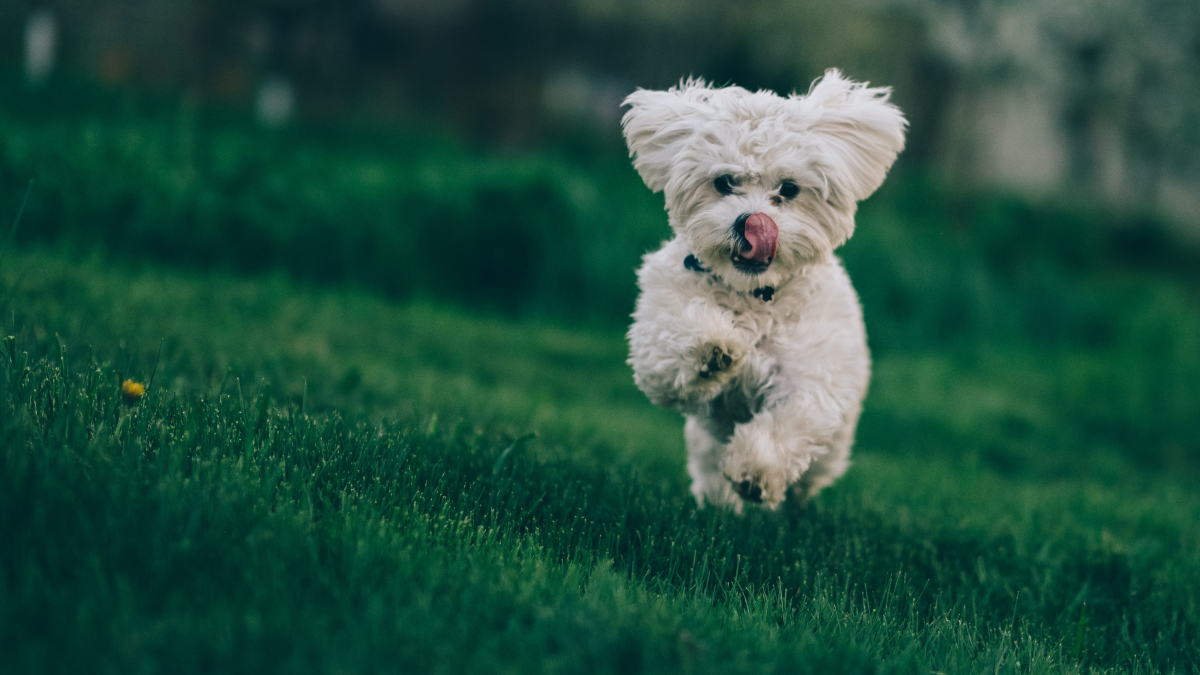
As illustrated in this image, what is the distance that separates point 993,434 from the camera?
7.54 m

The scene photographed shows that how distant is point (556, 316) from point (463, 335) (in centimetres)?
176

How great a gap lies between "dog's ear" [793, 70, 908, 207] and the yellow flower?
250 cm

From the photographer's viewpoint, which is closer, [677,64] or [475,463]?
[475,463]

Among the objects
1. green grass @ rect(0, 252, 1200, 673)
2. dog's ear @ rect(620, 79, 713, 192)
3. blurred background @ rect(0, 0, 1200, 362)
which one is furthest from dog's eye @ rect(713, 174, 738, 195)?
blurred background @ rect(0, 0, 1200, 362)

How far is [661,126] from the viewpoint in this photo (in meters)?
3.24

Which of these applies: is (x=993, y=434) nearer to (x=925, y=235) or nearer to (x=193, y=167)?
(x=925, y=235)

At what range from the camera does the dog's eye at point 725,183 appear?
10.0ft

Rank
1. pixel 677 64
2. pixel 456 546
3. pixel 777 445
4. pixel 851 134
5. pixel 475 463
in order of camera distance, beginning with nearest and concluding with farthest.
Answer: pixel 456 546 → pixel 777 445 → pixel 851 134 → pixel 475 463 → pixel 677 64

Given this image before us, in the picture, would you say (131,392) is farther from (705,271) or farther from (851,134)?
(851,134)

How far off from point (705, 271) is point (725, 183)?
339mm

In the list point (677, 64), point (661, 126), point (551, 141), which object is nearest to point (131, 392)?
point (661, 126)

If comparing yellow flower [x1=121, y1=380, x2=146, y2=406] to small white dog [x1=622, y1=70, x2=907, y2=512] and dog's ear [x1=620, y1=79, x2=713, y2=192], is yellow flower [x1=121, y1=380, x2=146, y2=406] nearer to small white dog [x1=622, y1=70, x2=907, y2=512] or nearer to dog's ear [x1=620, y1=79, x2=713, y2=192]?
small white dog [x1=622, y1=70, x2=907, y2=512]

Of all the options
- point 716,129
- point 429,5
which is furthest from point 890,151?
point 429,5

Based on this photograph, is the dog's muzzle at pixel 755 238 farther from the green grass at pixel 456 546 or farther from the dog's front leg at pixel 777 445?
the green grass at pixel 456 546
